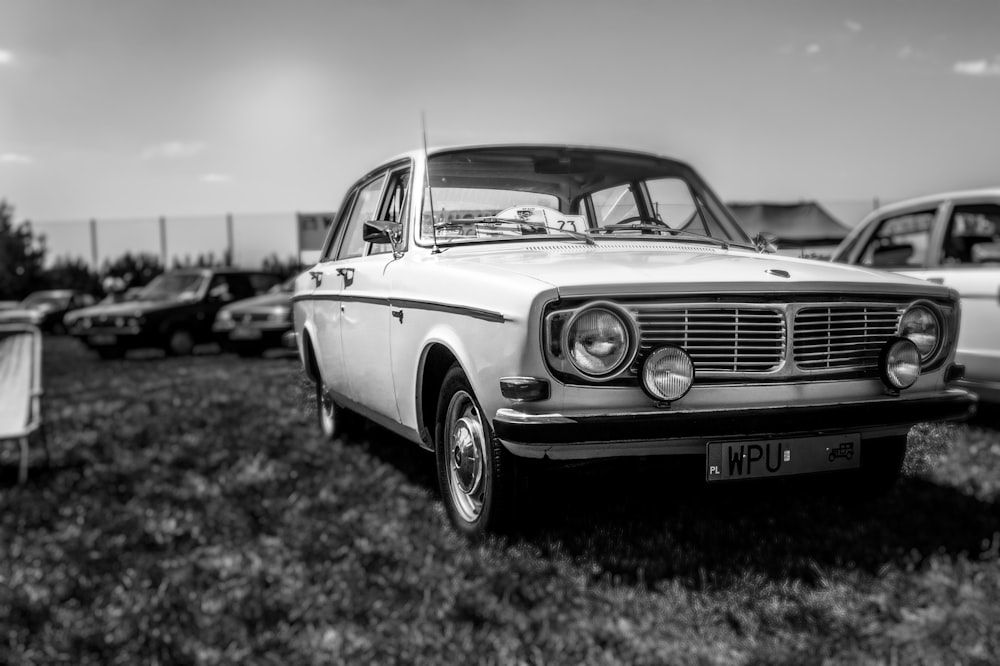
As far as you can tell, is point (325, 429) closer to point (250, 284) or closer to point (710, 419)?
point (710, 419)

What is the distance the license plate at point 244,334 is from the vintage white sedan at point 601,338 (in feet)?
1.96

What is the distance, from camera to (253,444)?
127 meters

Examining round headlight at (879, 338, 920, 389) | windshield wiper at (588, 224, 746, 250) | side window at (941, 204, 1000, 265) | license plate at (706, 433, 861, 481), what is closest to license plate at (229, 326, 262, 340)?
windshield wiper at (588, 224, 746, 250)

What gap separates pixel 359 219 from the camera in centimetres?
198

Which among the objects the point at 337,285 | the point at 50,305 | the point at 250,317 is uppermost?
the point at 337,285

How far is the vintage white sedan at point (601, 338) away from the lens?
57.4 inches

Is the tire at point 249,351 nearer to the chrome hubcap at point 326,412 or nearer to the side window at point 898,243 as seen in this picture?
the chrome hubcap at point 326,412

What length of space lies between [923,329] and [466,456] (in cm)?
87

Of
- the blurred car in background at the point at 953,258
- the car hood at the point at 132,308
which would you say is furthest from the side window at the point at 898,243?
the car hood at the point at 132,308

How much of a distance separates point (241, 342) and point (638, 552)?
115cm

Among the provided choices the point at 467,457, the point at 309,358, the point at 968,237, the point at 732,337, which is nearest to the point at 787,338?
the point at 732,337

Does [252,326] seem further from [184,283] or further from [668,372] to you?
[184,283]

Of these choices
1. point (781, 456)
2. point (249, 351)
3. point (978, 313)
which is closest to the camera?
point (781, 456)

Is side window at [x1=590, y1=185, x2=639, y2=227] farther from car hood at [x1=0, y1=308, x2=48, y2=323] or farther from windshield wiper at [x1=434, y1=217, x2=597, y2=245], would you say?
car hood at [x1=0, y1=308, x2=48, y2=323]
